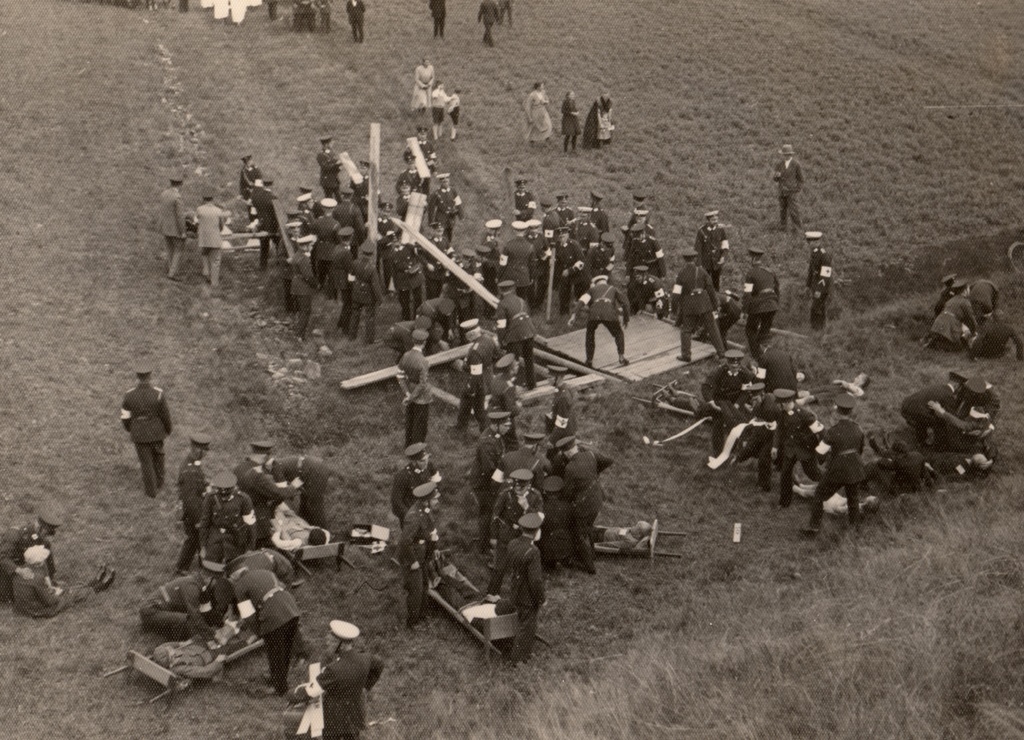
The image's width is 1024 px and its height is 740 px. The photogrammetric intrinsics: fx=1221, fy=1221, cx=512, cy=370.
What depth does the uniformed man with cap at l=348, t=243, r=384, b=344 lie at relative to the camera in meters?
21.4

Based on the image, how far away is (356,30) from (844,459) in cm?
2476

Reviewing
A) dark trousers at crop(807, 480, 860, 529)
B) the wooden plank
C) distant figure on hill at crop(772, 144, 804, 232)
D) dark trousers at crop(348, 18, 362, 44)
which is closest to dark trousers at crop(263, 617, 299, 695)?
dark trousers at crop(807, 480, 860, 529)

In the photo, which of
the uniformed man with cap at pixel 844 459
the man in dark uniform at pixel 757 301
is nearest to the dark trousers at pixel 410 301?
the man in dark uniform at pixel 757 301

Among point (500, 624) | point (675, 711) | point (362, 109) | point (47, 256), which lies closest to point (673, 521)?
point (500, 624)

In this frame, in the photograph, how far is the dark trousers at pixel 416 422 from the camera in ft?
60.8

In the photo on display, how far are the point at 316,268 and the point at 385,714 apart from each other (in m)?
11.4

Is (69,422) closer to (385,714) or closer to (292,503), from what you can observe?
(292,503)

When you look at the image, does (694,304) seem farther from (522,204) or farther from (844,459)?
(844,459)

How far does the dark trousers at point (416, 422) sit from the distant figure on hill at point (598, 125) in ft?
46.9

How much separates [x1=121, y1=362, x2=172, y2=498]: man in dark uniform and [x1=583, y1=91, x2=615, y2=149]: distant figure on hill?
16778 millimetres

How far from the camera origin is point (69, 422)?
1856 cm

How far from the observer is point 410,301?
22516 millimetres

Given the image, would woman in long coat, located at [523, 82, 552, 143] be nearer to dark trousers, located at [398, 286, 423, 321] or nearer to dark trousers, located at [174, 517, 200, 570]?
dark trousers, located at [398, 286, 423, 321]

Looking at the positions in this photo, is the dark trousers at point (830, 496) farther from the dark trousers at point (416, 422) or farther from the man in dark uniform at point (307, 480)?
the man in dark uniform at point (307, 480)
